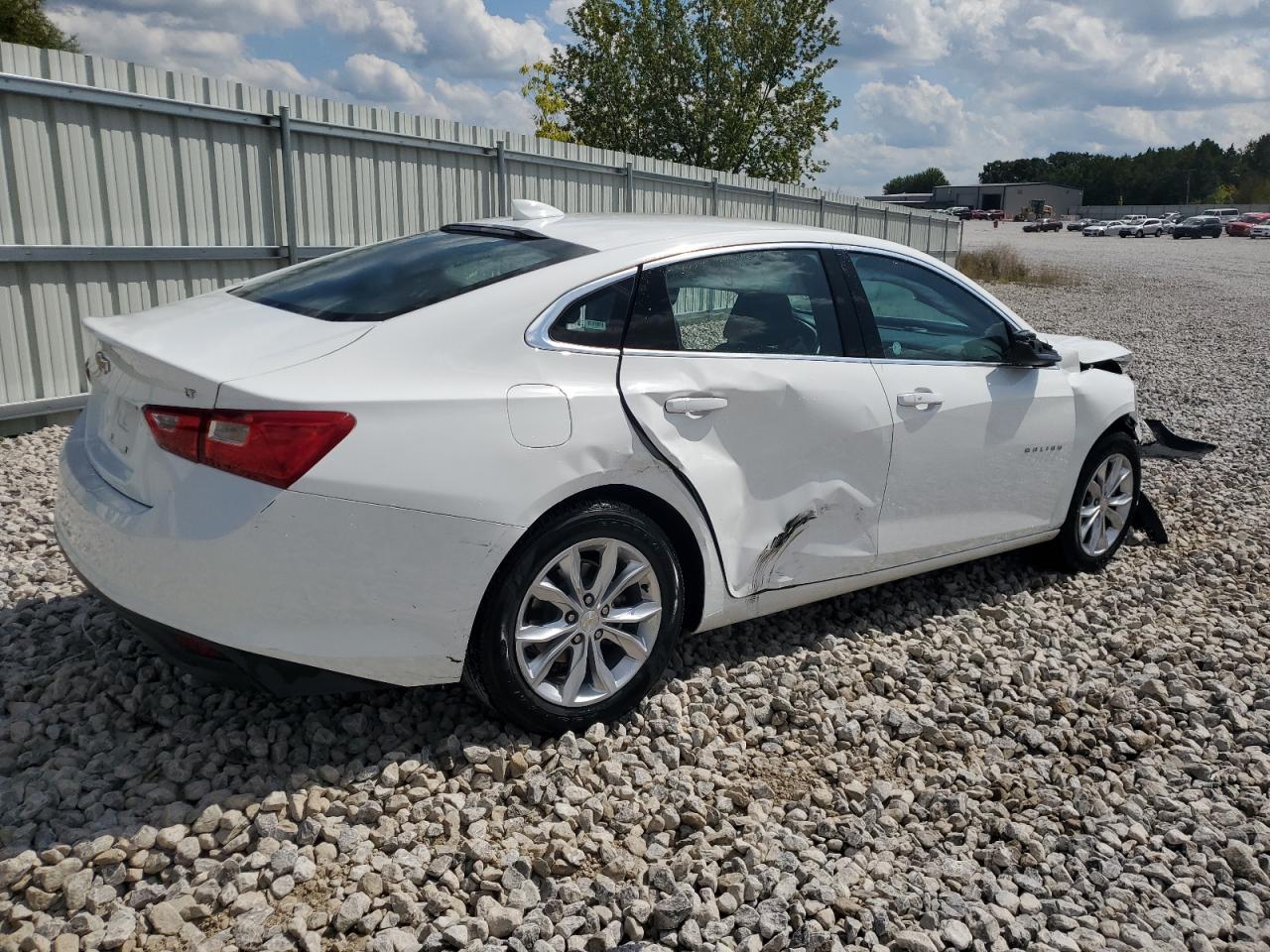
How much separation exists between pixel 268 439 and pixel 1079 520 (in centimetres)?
402

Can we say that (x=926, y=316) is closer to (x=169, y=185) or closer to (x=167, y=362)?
(x=167, y=362)

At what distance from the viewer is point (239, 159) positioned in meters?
7.92

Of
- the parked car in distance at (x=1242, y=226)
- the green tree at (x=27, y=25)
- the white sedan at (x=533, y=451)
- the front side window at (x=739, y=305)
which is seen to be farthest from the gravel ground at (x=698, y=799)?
the parked car in distance at (x=1242, y=226)

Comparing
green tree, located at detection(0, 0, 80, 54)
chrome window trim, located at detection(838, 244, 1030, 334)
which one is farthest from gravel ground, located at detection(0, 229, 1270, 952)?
green tree, located at detection(0, 0, 80, 54)

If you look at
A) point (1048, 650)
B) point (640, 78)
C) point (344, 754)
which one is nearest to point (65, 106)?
point (344, 754)

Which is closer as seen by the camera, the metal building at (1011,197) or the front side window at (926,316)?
the front side window at (926,316)

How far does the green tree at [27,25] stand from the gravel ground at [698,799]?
23.3 meters

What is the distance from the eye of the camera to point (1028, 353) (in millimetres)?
4566

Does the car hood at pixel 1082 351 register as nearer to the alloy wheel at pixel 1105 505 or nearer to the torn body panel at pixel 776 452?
the alloy wheel at pixel 1105 505

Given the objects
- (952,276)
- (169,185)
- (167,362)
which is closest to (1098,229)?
(169,185)

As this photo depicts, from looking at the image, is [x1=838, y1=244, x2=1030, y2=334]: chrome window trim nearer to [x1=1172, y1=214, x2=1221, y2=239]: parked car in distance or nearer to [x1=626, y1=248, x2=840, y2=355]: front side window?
[x1=626, y1=248, x2=840, y2=355]: front side window

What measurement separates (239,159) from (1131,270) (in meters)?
35.2

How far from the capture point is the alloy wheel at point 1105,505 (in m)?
5.26

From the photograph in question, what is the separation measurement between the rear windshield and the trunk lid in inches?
4.9
